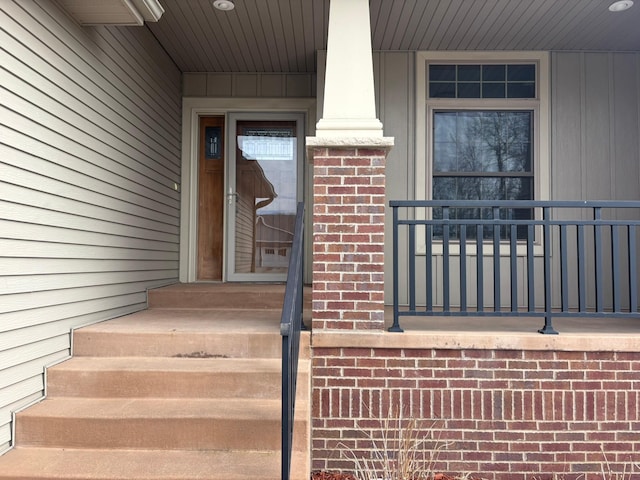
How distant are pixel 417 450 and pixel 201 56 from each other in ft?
13.5

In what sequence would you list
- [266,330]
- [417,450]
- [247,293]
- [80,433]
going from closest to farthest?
[80,433] < [417,450] < [266,330] < [247,293]

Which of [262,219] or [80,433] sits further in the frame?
[262,219]

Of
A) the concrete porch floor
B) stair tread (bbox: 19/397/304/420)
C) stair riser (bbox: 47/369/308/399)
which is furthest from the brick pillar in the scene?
stair tread (bbox: 19/397/304/420)

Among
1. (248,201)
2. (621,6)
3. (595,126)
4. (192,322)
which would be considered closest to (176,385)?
(192,322)

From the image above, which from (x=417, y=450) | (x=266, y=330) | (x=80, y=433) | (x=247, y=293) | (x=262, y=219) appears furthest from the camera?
(x=262, y=219)

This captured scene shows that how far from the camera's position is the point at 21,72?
7.93ft

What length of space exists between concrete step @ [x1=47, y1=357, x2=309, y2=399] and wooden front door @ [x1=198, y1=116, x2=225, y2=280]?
257cm

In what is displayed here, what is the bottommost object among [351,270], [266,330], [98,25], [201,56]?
[266,330]

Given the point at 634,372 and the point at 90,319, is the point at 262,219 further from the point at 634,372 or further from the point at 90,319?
the point at 634,372

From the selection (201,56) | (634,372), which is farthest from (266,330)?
(201,56)

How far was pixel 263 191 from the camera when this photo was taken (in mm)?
5152

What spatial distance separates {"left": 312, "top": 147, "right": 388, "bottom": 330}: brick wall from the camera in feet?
9.07

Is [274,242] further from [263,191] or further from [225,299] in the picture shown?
[225,299]

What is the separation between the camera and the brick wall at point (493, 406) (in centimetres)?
270
